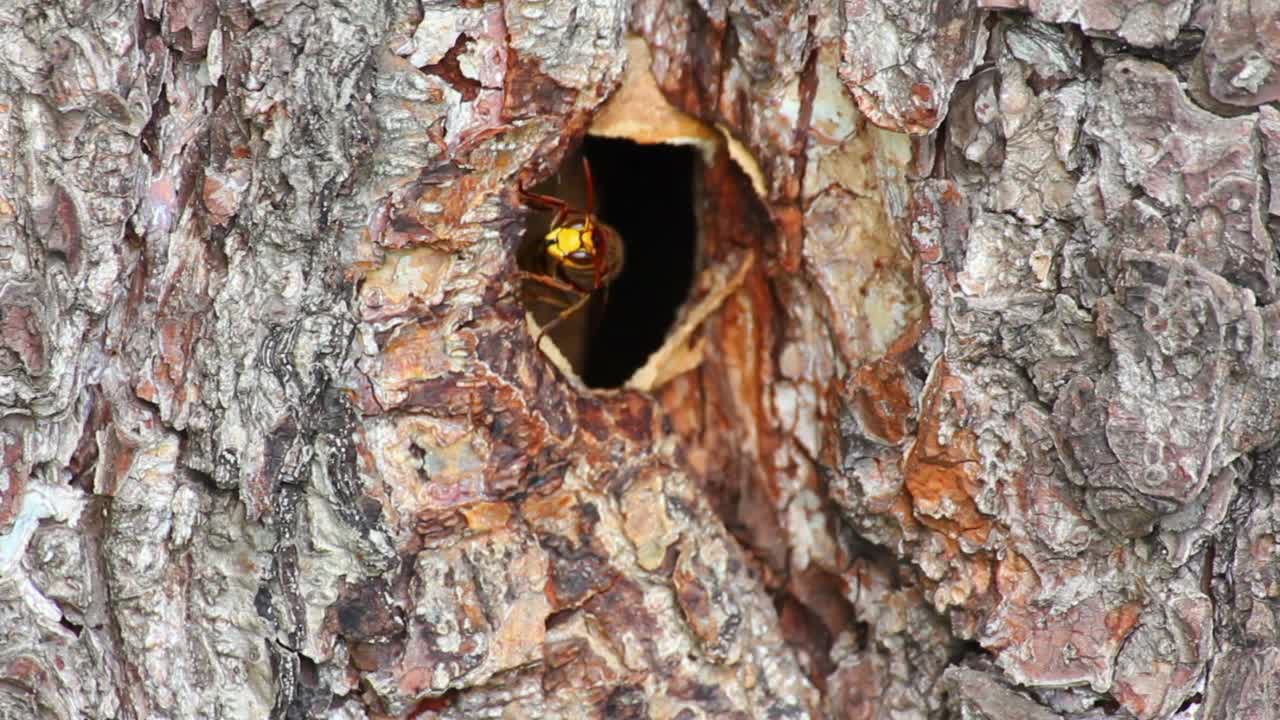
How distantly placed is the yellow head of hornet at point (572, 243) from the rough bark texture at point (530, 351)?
0.53 meters

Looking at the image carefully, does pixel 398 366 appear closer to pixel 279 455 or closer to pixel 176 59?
pixel 279 455

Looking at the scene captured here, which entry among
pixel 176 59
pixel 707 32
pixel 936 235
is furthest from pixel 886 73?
pixel 176 59

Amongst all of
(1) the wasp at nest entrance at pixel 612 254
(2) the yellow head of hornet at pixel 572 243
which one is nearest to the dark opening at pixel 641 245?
(1) the wasp at nest entrance at pixel 612 254

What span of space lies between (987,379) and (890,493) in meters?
0.20

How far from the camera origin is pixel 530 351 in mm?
1514

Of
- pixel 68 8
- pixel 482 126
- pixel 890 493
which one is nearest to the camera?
pixel 68 8

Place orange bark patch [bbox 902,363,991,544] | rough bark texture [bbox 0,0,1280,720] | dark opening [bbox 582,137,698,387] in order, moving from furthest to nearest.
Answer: dark opening [bbox 582,137,698,387]
orange bark patch [bbox 902,363,991,544]
rough bark texture [bbox 0,0,1280,720]

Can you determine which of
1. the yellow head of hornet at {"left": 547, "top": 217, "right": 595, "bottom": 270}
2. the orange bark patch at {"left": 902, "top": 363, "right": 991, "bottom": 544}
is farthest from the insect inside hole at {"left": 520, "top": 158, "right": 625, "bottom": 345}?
the orange bark patch at {"left": 902, "top": 363, "right": 991, "bottom": 544}

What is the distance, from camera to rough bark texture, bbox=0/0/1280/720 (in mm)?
1277

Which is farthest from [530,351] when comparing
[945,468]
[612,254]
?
[612,254]

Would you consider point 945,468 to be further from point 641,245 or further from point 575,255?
point 641,245

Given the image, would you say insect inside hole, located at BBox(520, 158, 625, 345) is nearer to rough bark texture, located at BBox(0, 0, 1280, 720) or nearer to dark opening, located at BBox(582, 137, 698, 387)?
dark opening, located at BBox(582, 137, 698, 387)

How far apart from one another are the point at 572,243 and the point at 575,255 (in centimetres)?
2

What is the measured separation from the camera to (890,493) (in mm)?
1497
